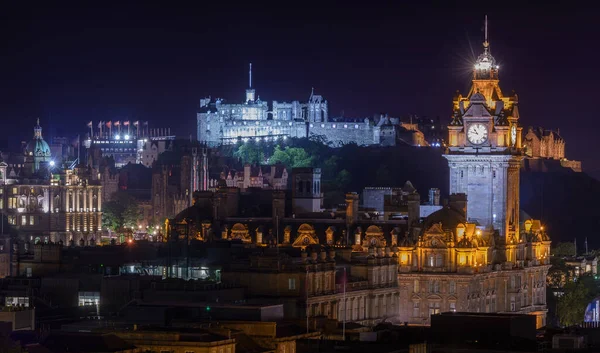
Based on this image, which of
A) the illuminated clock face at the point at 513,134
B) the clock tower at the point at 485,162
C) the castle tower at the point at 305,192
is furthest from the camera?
the castle tower at the point at 305,192

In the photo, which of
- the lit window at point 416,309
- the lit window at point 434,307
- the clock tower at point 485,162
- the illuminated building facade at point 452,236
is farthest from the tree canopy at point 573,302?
the lit window at point 416,309

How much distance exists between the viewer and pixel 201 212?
151500mm

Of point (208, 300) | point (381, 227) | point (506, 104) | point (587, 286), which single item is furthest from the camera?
point (587, 286)

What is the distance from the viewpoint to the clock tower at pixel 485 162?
149m

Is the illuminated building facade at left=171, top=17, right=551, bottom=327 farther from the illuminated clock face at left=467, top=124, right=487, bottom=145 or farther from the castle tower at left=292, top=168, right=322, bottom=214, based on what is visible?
the castle tower at left=292, top=168, right=322, bottom=214

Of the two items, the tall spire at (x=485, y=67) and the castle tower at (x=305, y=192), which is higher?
the tall spire at (x=485, y=67)

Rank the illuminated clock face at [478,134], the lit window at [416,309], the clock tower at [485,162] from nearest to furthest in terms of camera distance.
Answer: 1. the lit window at [416,309]
2. the clock tower at [485,162]
3. the illuminated clock face at [478,134]

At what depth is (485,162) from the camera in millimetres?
149500

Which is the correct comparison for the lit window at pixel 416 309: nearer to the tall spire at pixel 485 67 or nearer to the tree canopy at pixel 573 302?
the tree canopy at pixel 573 302

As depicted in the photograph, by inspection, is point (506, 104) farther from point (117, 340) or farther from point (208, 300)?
point (117, 340)

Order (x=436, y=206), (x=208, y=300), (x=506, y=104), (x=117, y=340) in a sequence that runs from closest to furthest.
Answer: (x=117, y=340) < (x=208, y=300) < (x=506, y=104) < (x=436, y=206)

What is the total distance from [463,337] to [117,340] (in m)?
16.4

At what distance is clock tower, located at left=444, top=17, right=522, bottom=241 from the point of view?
490ft

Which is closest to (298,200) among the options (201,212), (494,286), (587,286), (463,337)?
(201,212)
